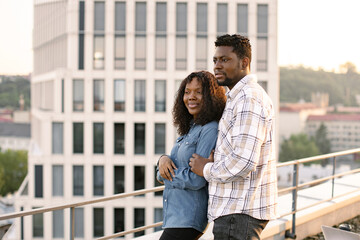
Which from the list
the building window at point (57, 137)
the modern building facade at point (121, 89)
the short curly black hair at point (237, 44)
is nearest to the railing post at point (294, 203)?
the short curly black hair at point (237, 44)

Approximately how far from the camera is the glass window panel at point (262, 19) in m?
33.0

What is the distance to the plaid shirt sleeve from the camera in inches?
86.0

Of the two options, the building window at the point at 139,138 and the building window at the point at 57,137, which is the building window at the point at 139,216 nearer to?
the building window at the point at 139,138

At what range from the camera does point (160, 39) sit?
3300 centimetres

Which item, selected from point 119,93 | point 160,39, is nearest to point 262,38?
point 160,39

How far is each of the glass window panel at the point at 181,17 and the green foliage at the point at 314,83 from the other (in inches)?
3420

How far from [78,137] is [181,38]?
33.8 feet

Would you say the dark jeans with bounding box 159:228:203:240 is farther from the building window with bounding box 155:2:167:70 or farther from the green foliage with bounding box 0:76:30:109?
the green foliage with bounding box 0:76:30:109

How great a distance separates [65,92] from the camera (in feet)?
108

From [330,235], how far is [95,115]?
102 feet

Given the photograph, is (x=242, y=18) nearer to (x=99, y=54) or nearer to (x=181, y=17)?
(x=181, y=17)

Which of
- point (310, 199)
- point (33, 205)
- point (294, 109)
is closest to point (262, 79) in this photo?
point (33, 205)

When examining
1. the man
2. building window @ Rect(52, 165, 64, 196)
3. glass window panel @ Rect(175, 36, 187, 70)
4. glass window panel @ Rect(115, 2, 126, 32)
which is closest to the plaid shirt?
the man

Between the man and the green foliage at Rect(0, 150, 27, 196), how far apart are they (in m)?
75.9
